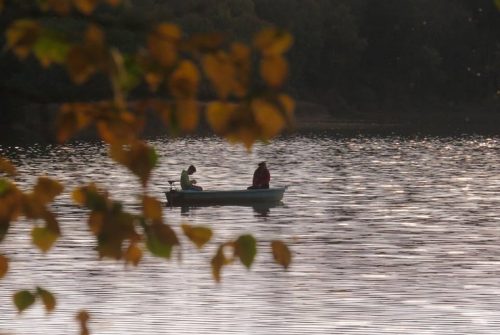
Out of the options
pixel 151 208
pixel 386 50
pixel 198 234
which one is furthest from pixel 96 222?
pixel 386 50

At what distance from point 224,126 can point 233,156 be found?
180 feet

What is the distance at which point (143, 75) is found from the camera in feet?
9.57

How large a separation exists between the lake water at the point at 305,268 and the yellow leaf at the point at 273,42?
603 mm

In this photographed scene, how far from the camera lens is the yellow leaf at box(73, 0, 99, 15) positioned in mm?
2887

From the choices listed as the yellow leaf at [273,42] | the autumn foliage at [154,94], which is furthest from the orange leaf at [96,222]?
the yellow leaf at [273,42]

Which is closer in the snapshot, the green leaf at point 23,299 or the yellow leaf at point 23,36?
the yellow leaf at point 23,36

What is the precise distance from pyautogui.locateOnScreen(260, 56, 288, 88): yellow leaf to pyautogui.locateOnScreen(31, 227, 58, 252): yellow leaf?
2.76 feet

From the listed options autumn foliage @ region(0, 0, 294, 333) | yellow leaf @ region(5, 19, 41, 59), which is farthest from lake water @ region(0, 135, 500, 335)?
yellow leaf @ region(5, 19, 41, 59)

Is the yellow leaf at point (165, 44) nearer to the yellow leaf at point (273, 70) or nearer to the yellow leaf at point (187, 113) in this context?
the yellow leaf at point (187, 113)

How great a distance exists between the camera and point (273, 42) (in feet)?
9.09

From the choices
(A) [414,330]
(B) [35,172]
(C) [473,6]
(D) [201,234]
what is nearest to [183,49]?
(D) [201,234]

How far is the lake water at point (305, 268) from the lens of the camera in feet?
62.0

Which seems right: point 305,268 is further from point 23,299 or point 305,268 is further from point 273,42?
point 273,42

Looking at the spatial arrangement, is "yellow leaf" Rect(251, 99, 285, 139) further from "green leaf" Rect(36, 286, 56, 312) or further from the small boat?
the small boat
